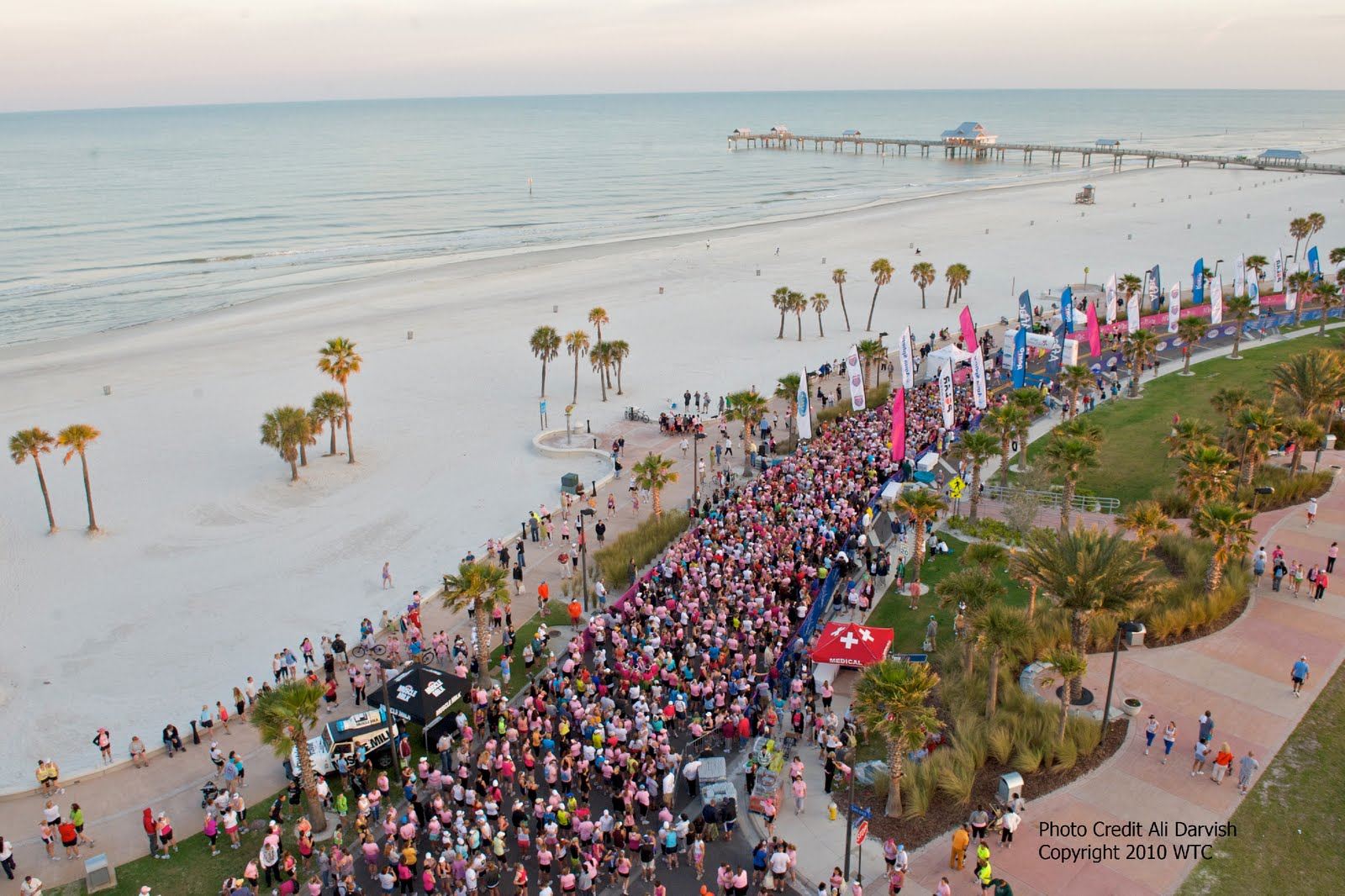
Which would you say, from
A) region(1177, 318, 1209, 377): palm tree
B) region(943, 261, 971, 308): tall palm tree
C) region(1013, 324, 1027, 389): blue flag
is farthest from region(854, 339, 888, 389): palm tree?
region(943, 261, 971, 308): tall palm tree

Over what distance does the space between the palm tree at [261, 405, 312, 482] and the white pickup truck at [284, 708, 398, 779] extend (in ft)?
62.5

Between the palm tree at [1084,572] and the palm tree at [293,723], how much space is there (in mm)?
14505

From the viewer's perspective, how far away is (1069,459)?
2750 cm

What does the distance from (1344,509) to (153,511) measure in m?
39.6

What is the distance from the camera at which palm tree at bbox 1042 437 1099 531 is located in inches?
1078

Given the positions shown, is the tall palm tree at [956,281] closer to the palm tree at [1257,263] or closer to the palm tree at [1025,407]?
the palm tree at [1257,263]

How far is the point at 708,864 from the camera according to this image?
16.9m

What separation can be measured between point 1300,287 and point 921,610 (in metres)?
40.2

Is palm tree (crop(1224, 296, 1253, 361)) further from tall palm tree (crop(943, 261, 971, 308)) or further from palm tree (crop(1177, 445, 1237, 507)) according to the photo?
palm tree (crop(1177, 445, 1237, 507))

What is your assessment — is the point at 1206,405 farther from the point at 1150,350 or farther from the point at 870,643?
the point at 870,643

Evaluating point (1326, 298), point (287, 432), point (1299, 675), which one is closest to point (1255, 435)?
point (1299, 675)

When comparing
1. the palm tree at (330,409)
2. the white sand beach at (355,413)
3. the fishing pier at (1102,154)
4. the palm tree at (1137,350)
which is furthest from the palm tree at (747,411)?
the fishing pier at (1102,154)

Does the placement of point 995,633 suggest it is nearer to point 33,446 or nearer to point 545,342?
point 545,342

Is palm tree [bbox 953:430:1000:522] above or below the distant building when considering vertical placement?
below
